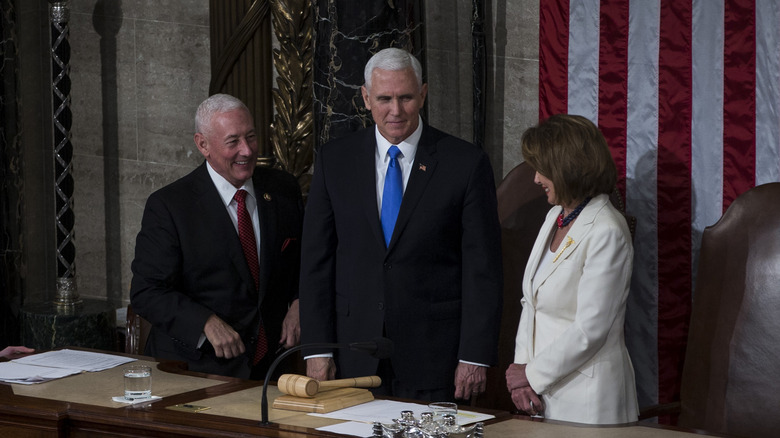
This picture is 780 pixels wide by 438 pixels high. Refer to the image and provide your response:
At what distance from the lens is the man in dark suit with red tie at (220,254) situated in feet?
13.5

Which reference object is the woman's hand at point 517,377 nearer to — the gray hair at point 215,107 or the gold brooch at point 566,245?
the gold brooch at point 566,245

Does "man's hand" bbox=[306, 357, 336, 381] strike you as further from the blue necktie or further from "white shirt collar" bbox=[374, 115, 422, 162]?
"white shirt collar" bbox=[374, 115, 422, 162]

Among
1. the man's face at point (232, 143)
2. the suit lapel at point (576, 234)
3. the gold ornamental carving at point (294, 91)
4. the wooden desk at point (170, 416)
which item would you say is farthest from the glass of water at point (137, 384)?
the gold ornamental carving at point (294, 91)

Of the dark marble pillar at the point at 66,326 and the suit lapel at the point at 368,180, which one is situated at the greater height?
the suit lapel at the point at 368,180

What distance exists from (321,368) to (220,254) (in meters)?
0.70

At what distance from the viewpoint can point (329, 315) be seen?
12.7 ft

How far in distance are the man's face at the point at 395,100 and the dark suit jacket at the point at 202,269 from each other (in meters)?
0.76

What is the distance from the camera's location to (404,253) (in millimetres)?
3752

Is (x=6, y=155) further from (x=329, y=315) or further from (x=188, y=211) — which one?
(x=329, y=315)

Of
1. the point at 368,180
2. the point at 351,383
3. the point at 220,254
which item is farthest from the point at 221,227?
the point at 351,383

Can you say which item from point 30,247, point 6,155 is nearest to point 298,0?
point 6,155

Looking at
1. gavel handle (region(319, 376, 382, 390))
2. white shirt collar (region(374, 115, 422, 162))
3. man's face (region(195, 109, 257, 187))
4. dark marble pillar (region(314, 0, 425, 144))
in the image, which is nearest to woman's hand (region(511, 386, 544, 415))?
gavel handle (region(319, 376, 382, 390))

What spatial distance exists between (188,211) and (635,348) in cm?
218

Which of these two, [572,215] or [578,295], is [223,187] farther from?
[578,295]
